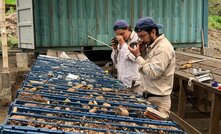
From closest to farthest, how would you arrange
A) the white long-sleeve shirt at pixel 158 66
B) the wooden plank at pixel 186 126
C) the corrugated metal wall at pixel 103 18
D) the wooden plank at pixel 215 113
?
the white long-sleeve shirt at pixel 158 66 → the wooden plank at pixel 215 113 → the wooden plank at pixel 186 126 → the corrugated metal wall at pixel 103 18

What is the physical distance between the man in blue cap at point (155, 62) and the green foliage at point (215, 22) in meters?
20.6

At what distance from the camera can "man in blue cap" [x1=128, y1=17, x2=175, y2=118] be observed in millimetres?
4363

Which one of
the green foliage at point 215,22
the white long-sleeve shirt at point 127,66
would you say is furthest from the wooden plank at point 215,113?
the green foliage at point 215,22

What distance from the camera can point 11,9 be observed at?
901 inches

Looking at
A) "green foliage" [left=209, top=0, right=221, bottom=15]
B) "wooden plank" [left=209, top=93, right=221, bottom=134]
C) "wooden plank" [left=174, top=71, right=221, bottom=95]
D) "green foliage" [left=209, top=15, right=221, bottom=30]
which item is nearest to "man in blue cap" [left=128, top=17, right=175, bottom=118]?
"wooden plank" [left=174, top=71, right=221, bottom=95]

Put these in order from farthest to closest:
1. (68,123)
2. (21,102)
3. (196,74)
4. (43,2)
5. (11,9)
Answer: (11,9)
(43,2)
(196,74)
(21,102)
(68,123)

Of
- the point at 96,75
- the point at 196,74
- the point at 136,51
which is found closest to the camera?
the point at 136,51

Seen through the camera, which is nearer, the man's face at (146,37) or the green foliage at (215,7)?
the man's face at (146,37)

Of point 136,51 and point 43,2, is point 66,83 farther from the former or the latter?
point 43,2

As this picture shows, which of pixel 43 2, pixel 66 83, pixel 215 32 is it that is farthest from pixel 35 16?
pixel 215 32

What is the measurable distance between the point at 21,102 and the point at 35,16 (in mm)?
7247

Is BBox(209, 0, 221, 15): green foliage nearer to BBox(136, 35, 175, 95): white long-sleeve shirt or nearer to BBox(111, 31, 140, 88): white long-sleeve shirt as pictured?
BBox(111, 31, 140, 88): white long-sleeve shirt

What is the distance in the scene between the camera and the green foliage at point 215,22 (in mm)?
24344

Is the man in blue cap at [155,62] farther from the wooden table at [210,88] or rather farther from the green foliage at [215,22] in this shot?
the green foliage at [215,22]
